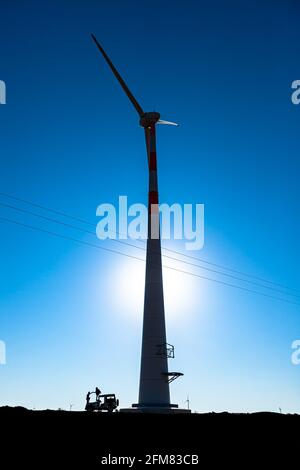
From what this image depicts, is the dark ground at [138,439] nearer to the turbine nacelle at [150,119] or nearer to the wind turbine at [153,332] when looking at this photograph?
the wind turbine at [153,332]

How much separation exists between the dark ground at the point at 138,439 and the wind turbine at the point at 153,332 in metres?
17.8

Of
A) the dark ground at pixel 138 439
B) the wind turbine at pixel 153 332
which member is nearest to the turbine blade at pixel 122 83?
the wind turbine at pixel 153 332

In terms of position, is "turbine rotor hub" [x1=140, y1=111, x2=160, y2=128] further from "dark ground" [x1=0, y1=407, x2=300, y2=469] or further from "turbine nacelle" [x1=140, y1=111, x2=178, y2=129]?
"dark ground" [x1=0, y1=407, x2=300, y2=469]

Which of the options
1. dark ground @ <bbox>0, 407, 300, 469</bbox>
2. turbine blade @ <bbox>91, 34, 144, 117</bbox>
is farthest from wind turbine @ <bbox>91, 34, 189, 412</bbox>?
dark ground @ <bbox>0, 407, 300, 469</bbox>

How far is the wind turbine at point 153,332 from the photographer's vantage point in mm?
43188

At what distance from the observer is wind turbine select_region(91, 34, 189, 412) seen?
43.2 metres

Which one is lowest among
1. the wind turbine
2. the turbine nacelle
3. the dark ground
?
the dark ground

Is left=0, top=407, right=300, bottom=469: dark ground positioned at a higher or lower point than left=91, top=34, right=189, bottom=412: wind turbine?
lower

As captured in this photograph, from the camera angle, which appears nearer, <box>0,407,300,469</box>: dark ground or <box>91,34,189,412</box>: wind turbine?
<box>0,407,300,469</box>: dark ground

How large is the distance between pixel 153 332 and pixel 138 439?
2328 cm

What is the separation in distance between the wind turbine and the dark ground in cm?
1777

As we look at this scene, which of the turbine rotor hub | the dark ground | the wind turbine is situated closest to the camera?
the dark ground

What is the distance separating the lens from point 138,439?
858 inches
